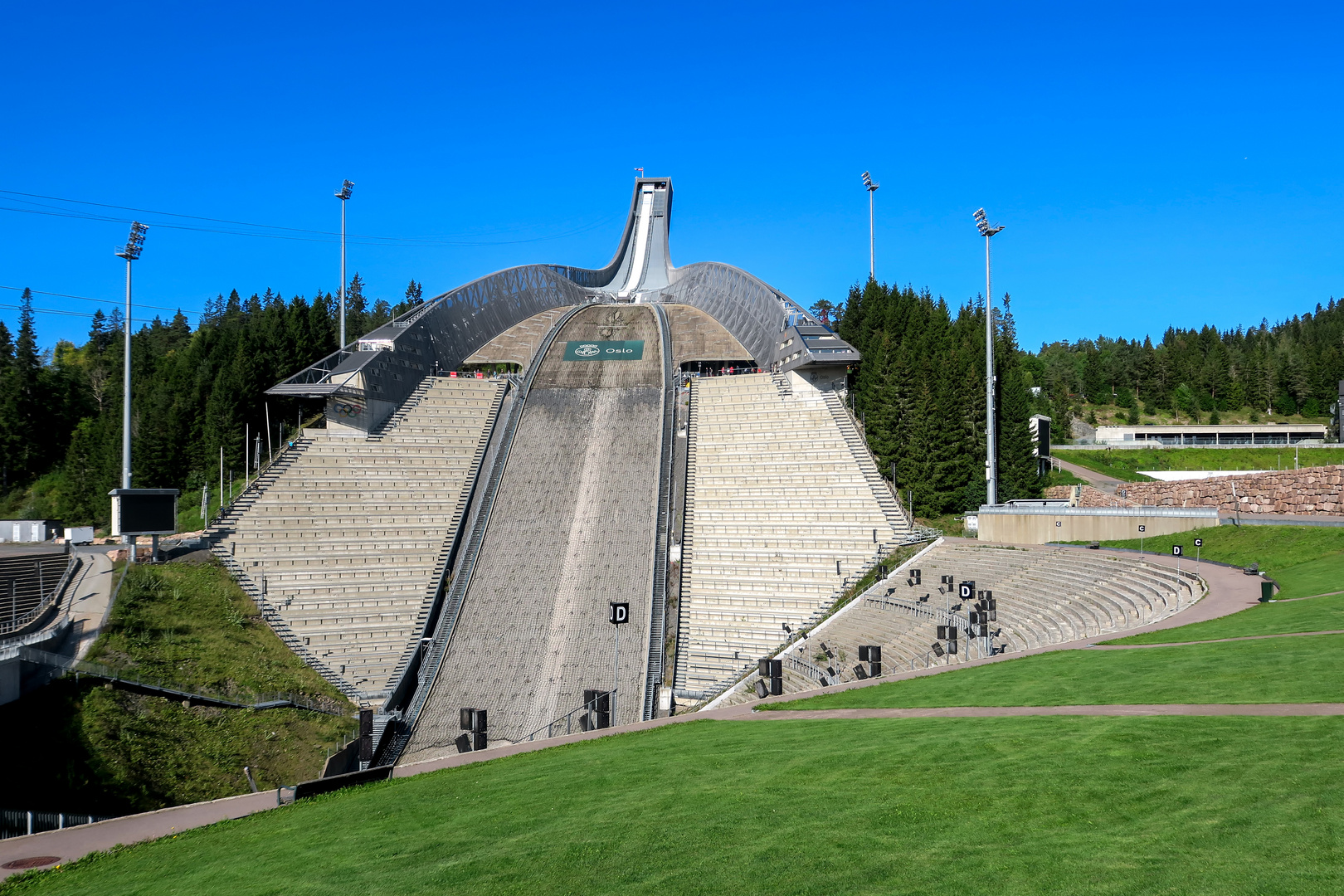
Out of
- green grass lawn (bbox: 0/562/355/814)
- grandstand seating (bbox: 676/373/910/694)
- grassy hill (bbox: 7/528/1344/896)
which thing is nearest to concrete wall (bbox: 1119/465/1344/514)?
grandstand seating (bbox: 676/373/910/694)

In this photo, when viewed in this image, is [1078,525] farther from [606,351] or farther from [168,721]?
[606,351]

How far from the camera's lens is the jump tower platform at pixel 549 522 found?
2855 cm

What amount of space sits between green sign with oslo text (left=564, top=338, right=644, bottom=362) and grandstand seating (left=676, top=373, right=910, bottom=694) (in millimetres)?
9012

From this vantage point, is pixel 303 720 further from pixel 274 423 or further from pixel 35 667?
pixel 274 423

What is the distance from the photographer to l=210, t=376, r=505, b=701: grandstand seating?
29.5m

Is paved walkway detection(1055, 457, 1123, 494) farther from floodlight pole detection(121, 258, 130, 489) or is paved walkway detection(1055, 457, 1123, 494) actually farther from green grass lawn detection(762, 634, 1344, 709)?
floodlight pole detection(121, 258, 130, 489)

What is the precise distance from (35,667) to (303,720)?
649 centimetres

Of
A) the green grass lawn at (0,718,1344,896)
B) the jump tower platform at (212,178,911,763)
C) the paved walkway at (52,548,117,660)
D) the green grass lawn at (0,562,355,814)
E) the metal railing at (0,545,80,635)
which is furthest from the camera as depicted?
the jump tower platform at (212,178,911,763)

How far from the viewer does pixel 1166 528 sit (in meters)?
30.8

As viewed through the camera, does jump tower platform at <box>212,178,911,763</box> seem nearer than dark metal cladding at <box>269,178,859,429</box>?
Yes

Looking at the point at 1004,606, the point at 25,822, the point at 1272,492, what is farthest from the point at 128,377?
the point at 1272,492

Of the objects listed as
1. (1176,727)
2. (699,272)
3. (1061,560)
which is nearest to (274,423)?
(699,272)

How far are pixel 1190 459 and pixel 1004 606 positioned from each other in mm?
43822

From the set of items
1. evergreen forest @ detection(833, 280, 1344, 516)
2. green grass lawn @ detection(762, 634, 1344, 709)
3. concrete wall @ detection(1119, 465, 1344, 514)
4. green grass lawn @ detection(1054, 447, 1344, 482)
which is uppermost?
evergreen forest @ detection(833, 280, 1344, 516)
